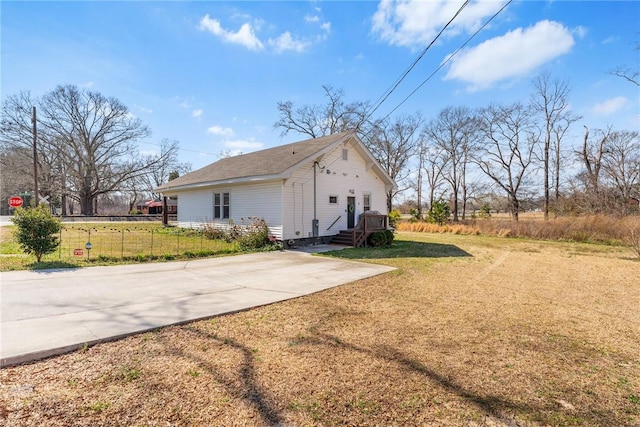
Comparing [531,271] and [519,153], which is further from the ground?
[519,153]

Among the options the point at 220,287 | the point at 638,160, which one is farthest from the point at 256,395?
the point at 638,160

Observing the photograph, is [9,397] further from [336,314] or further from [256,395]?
[336,314]

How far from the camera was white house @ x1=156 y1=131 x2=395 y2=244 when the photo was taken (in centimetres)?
1303

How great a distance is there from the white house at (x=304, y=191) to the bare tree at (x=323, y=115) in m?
19.6

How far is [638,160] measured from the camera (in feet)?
76.9

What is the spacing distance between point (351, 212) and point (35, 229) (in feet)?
39.2

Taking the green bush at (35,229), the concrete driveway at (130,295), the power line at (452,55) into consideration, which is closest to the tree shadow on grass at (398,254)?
the concrete driveway at (130,295)

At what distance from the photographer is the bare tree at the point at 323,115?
3512 cm

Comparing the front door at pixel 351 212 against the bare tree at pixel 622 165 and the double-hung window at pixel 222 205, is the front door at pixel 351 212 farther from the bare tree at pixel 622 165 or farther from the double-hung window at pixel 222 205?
the bare tree at pixel 622 165

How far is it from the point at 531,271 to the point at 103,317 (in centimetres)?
1019

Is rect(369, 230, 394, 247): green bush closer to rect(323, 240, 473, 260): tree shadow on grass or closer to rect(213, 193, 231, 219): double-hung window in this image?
rect(323, 240, 473, 260): tree shadow on grass

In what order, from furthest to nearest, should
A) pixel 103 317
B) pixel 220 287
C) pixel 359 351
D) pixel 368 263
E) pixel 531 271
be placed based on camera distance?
1. pixel 368 263
2. pixel 531 271
3. pixel 220 287
4. pixel 103 317
5. pixel 359 351

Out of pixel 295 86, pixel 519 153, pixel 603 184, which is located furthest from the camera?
pixel 519 153

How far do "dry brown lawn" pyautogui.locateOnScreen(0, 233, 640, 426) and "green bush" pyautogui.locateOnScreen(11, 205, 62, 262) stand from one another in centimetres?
662
